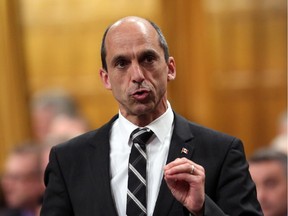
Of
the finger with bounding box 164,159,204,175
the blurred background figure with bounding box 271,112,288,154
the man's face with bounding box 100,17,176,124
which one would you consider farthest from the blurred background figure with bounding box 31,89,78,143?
the finger with bounding box 164,159,204,175

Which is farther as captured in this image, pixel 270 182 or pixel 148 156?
pixel 270 182

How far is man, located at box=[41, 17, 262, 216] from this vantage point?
233cm

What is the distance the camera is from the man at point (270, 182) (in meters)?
4.41

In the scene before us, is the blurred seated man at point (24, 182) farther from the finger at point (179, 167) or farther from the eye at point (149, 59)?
the finger at point (179, 167)

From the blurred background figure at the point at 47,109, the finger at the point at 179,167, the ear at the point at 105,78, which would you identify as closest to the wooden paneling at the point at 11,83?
the blurred background figure at the point at 47,109

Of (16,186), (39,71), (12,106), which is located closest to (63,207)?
(16,186)

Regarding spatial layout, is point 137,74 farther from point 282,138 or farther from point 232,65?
point 232,65

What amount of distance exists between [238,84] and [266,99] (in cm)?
30

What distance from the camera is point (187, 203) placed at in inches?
86.7

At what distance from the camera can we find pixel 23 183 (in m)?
5.27

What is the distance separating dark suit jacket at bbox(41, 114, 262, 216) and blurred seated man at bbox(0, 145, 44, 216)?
106 inches

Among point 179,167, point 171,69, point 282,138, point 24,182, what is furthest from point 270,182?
point 179,167

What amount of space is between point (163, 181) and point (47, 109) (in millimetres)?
4665

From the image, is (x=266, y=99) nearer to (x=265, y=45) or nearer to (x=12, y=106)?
(x=265, y=45)
